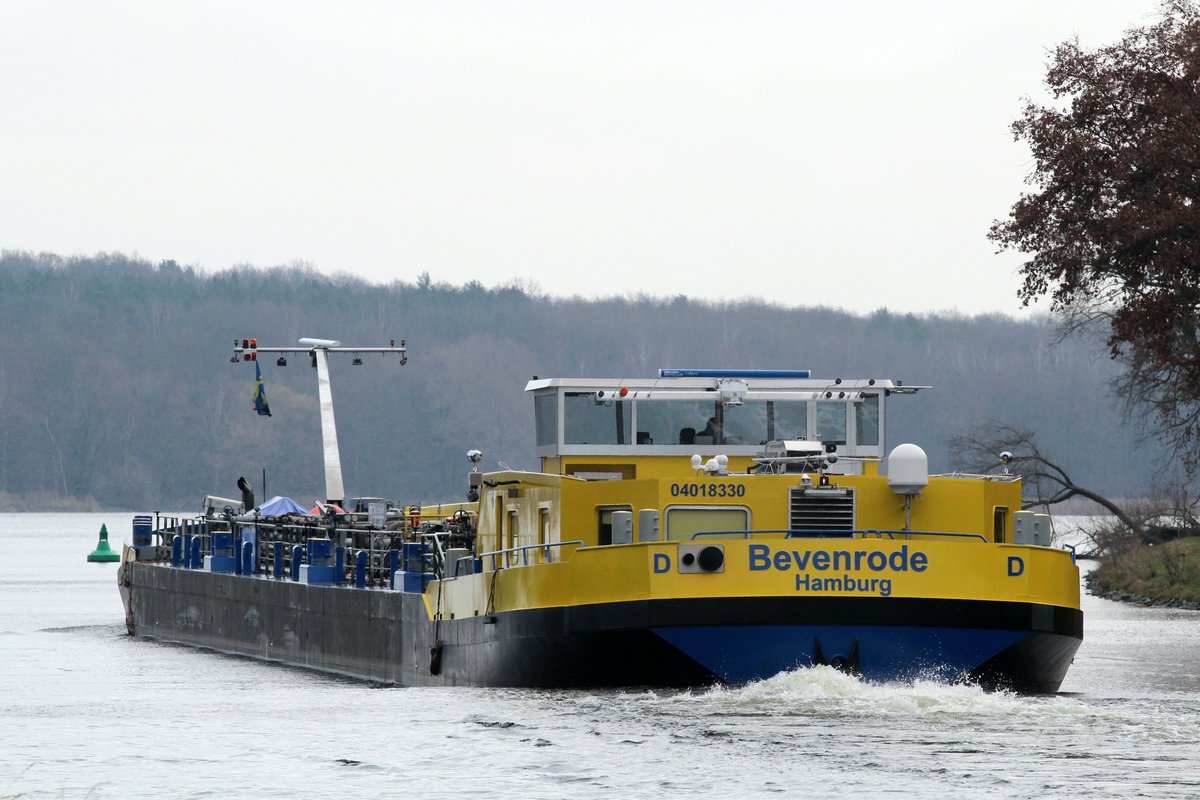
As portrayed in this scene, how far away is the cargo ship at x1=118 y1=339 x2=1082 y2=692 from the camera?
23.3 metres

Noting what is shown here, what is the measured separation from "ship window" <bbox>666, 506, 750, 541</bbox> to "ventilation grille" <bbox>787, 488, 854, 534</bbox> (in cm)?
64

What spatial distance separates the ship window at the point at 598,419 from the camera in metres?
27.6

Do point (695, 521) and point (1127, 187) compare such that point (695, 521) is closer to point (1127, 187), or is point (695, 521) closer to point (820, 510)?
point (820, 510)

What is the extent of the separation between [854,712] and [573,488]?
15.7 feet

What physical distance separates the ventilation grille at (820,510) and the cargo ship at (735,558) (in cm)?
2

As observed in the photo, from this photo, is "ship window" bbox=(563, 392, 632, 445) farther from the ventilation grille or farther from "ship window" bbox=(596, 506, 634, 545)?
the ventilation grille

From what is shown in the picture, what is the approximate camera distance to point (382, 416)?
564ft

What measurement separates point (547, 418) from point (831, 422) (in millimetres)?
3833

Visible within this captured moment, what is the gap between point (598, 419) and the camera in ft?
90.6

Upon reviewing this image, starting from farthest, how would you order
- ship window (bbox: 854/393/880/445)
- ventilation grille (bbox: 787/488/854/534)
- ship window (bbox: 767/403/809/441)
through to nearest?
ship window (bbox: 854/393/880/445), ship window (bbox: 767/403/809/441), ventilation grille (bbox: 787/488/854/534)

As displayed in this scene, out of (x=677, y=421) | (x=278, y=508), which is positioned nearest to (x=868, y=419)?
(x=677, y=421)

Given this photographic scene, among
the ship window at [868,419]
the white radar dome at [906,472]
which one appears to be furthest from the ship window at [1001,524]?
the ship window at [868,419]

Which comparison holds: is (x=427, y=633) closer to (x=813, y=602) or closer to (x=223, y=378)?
(x=813, y=602)

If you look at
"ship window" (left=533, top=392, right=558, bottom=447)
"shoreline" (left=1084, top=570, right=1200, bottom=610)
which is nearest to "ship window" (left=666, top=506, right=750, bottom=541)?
"ship window" (left=533, top=392, right=558, bottom=447)
